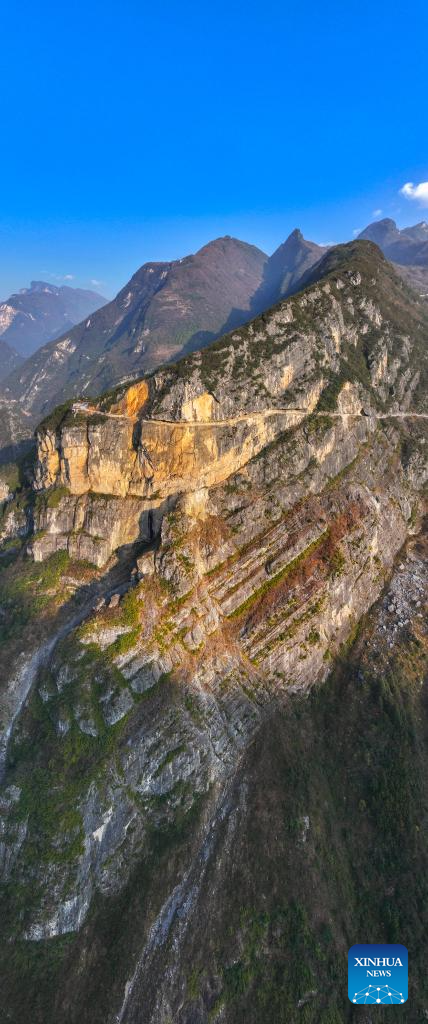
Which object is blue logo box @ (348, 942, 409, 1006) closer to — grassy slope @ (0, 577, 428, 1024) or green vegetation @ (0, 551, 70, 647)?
grassy slope @ (0, 577, 428, 1024)

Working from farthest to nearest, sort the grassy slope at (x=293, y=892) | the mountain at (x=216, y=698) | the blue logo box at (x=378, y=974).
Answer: the mountain at (x=216, y=698) → the blue logo box at (x=378, y=974) → the grassy slope at (x=293, y=892)

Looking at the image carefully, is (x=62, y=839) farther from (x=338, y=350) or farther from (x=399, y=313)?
(x=399, y=313)

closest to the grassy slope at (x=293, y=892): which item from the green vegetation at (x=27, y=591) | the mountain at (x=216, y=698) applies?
the mountain at (x=216, y=698)

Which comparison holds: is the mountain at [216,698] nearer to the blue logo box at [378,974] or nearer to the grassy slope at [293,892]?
the grassy slope at [293,892]

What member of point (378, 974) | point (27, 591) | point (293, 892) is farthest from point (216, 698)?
point (27, 591)

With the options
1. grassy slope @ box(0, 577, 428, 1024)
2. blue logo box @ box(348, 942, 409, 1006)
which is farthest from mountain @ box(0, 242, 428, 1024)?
blue logo box @ box(348, 942, 409, 1006)

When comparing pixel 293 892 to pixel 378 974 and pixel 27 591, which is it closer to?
pixel 378 974
